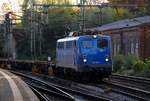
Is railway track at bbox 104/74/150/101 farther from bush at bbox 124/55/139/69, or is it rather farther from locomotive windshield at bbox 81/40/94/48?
bush at bbox 124/55/139/69

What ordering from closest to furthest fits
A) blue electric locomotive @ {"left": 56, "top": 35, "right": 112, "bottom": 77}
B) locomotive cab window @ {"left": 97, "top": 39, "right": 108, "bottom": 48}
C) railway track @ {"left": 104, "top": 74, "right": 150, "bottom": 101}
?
railway track @ {"left": 104, "top": 74, "right": 150, "bottom": 101}, blue electric locomotive @ {"left": 56, "top": 35, "right": 112, "bottom": 77}, locomotive cab window @ {"left": 97, "top": 39, "right": 108, "bottom": 48}

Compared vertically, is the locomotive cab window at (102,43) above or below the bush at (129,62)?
above

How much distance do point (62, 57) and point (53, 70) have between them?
6723 millimetres

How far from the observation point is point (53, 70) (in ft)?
135

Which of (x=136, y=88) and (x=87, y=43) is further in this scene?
(x=87, y=43)

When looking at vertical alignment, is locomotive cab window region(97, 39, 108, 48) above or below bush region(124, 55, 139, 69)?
above

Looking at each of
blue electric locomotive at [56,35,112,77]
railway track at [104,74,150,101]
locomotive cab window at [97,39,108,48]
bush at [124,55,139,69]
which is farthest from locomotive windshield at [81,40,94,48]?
bush at [124,55,139,69]

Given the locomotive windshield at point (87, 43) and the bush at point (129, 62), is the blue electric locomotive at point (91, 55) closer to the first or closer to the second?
the locomotive windshield at point (87, 43)

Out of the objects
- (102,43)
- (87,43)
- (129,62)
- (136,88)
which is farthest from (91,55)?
(129,62)

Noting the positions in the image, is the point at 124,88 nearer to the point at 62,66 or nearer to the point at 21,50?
the point at 62,66

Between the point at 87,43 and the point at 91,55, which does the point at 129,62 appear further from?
the point at 91,55

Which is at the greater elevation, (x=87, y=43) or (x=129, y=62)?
(x=87, y=43)

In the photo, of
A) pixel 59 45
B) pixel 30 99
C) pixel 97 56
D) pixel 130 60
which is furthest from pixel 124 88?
pixel 130 60

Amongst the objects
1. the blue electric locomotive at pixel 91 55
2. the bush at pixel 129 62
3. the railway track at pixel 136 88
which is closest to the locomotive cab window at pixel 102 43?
the blue electric locomotive at pixel 91 55
